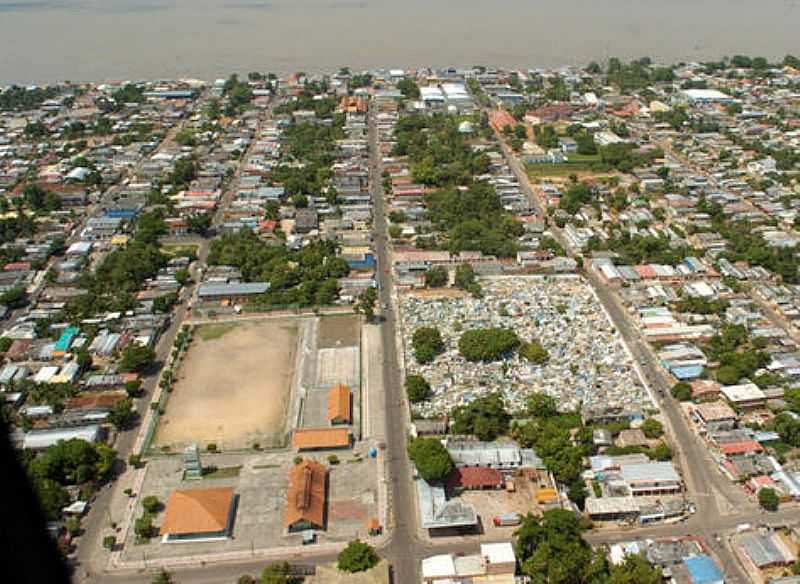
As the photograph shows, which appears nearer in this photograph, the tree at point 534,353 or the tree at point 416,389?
the tree at point 416,389

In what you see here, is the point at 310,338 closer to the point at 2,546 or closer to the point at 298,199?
the point at 298,199

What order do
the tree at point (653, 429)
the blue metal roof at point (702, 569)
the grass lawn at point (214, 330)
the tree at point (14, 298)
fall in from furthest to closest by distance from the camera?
the tree at point (14, 298), the grass lawn at point (214, 330), the tree at point (653, 429), the blue metal roof at point (702, 569)

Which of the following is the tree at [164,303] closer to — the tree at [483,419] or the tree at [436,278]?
the tree at [436,278]

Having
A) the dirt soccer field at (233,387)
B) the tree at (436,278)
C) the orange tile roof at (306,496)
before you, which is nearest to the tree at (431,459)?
the orange tile roof at (306,496)

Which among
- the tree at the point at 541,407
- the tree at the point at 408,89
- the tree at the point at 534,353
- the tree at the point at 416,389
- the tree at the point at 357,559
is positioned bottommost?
the tree at the point at 357,559

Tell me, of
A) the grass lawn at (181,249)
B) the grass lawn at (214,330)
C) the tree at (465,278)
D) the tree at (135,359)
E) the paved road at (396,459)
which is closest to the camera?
the paved road at (396,459)

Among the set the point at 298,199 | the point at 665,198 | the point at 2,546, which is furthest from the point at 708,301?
the point at 2,546
